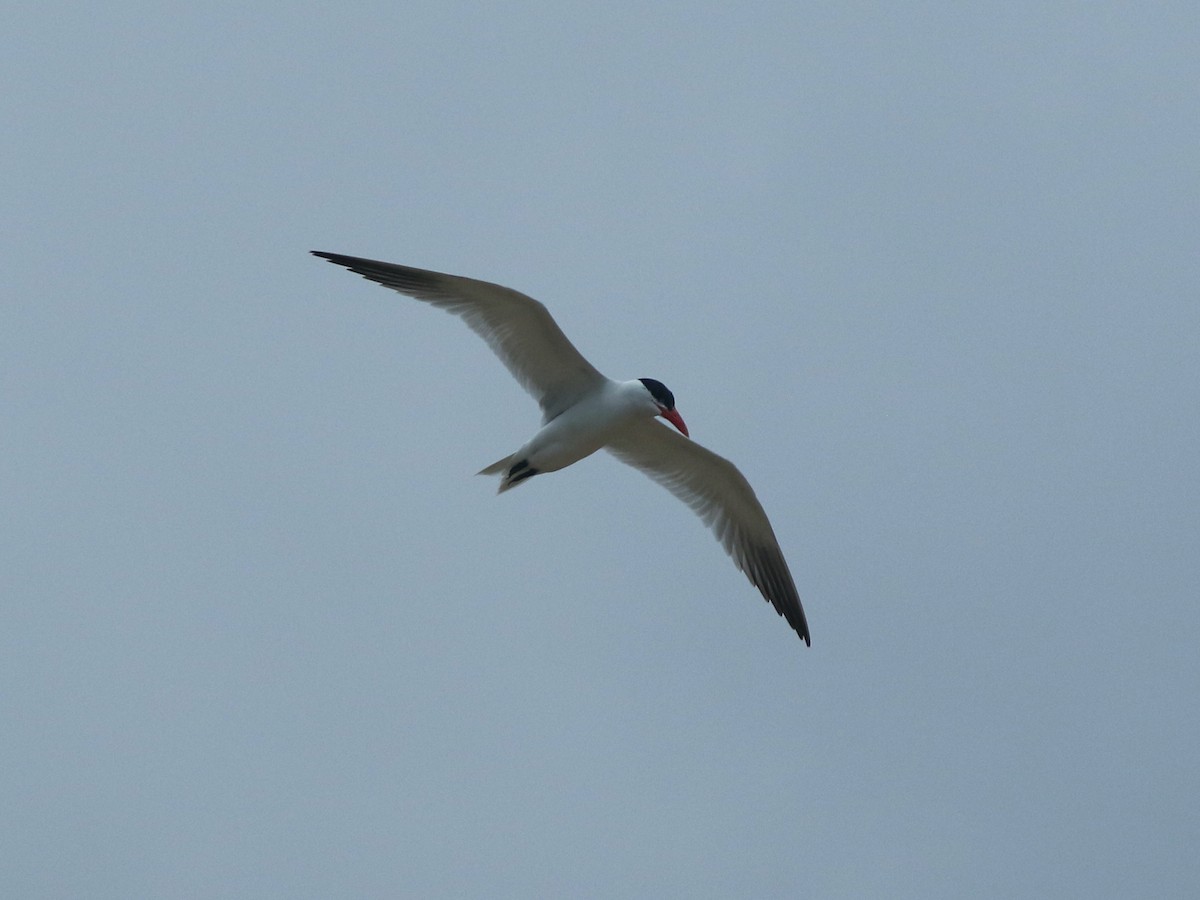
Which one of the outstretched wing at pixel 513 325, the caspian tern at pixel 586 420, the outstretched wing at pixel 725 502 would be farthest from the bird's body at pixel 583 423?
the outstretched wing at pixel 725 502

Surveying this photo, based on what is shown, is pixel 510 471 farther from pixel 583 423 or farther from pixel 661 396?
pixel 661 396

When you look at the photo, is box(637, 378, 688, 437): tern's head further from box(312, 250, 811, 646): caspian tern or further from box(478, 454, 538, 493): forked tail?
box(478, 454, 538, 493): forked tail

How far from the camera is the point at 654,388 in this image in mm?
14094

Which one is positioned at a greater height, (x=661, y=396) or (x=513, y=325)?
(x=513, y=325)

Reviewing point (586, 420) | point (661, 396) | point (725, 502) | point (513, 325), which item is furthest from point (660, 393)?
point (725, 502)

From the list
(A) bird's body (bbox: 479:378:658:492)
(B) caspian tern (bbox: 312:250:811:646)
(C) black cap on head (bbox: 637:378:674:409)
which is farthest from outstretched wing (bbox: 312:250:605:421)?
(C) black cap on head (bbox: 637:378:674:409)

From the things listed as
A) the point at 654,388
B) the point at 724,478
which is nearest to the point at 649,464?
the point at 724,478

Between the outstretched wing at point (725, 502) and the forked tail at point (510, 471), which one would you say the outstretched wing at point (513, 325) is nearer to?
the forked tail at point (510, 471)

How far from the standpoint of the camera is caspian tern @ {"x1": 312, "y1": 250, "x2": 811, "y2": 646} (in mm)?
13586

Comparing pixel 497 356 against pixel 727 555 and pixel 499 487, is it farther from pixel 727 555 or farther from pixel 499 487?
pixel 727 555

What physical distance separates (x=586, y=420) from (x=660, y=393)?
2.36 feet

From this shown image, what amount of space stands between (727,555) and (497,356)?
348 centimetres

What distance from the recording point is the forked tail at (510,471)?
14.2 m

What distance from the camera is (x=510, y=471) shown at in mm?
14312
